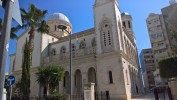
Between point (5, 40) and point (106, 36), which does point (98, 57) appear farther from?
point (5, 40)

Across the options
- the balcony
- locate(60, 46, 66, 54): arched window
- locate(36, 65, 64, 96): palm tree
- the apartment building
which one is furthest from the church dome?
the apartment building

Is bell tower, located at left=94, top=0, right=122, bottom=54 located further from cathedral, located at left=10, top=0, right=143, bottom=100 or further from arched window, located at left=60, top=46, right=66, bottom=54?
arched window, located at left=60, top=46, right=66, bottom=54

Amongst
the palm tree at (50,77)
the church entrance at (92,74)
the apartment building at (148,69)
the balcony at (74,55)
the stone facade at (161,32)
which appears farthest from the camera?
the apartment building at (148,69)

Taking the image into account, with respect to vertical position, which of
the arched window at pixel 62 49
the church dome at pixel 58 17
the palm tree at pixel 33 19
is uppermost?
the church dome at pixel 58 17

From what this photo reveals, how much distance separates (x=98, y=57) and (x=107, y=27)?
5.08m

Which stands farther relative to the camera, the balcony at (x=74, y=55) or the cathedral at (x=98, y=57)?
the balcony at (x=74, y=55)

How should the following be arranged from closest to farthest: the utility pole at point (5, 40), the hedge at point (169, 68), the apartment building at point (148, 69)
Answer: the utility pole at point (5, 40)
the hedge at point (169, 68)
the apartment building at point (148, 69)

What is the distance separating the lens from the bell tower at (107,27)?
23609mm

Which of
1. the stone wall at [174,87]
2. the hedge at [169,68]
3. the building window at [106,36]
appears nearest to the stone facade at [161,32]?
the building window at [106,36]

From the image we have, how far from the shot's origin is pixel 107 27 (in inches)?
983

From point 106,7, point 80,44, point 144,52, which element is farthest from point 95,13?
point 144,52

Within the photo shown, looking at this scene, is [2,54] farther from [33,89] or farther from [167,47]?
[167,47]

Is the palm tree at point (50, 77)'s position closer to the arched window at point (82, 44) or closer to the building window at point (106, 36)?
the building window at point (106, 36)

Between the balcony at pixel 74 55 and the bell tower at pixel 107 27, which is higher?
the bell tower at pixel 107 27
